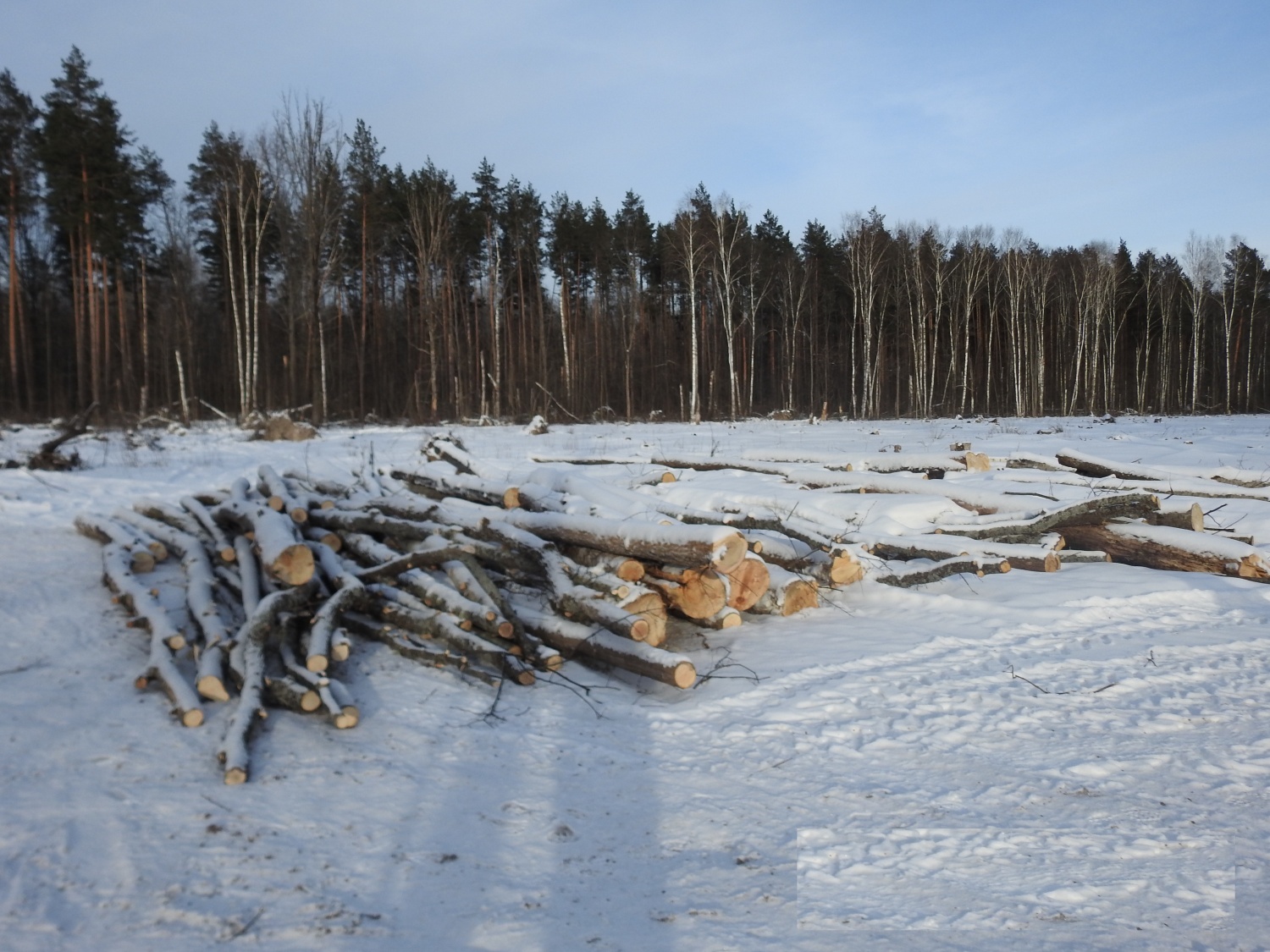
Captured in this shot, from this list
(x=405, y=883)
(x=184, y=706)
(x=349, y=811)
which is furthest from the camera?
(x=184, y=706)

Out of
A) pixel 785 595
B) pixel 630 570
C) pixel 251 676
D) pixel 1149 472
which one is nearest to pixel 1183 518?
pixel 1149 472

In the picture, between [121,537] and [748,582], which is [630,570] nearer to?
[748,582]

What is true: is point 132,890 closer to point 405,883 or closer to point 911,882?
point 405,883

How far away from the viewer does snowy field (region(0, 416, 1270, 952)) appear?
8.15 feet

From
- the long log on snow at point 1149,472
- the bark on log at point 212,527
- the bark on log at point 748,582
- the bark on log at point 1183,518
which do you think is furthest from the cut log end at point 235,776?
the long log on snow at point 1149,472

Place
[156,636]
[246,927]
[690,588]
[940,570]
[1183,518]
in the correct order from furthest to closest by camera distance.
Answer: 1. [1183,518]
2. [940,570]
3. [690,588]
4. [156,636]
5. [246,927]

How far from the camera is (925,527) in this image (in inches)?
298

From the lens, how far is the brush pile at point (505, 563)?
4.32m

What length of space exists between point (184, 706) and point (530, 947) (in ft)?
7.38

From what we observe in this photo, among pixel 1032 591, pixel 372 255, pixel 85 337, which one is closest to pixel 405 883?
pixel 1032 591

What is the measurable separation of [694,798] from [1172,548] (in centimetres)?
571

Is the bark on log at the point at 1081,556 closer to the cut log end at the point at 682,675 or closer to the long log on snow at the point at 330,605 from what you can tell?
the cut log end at the point at 682,675

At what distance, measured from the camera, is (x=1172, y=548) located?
6844mm

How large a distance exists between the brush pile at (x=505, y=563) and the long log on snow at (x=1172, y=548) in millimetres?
16
